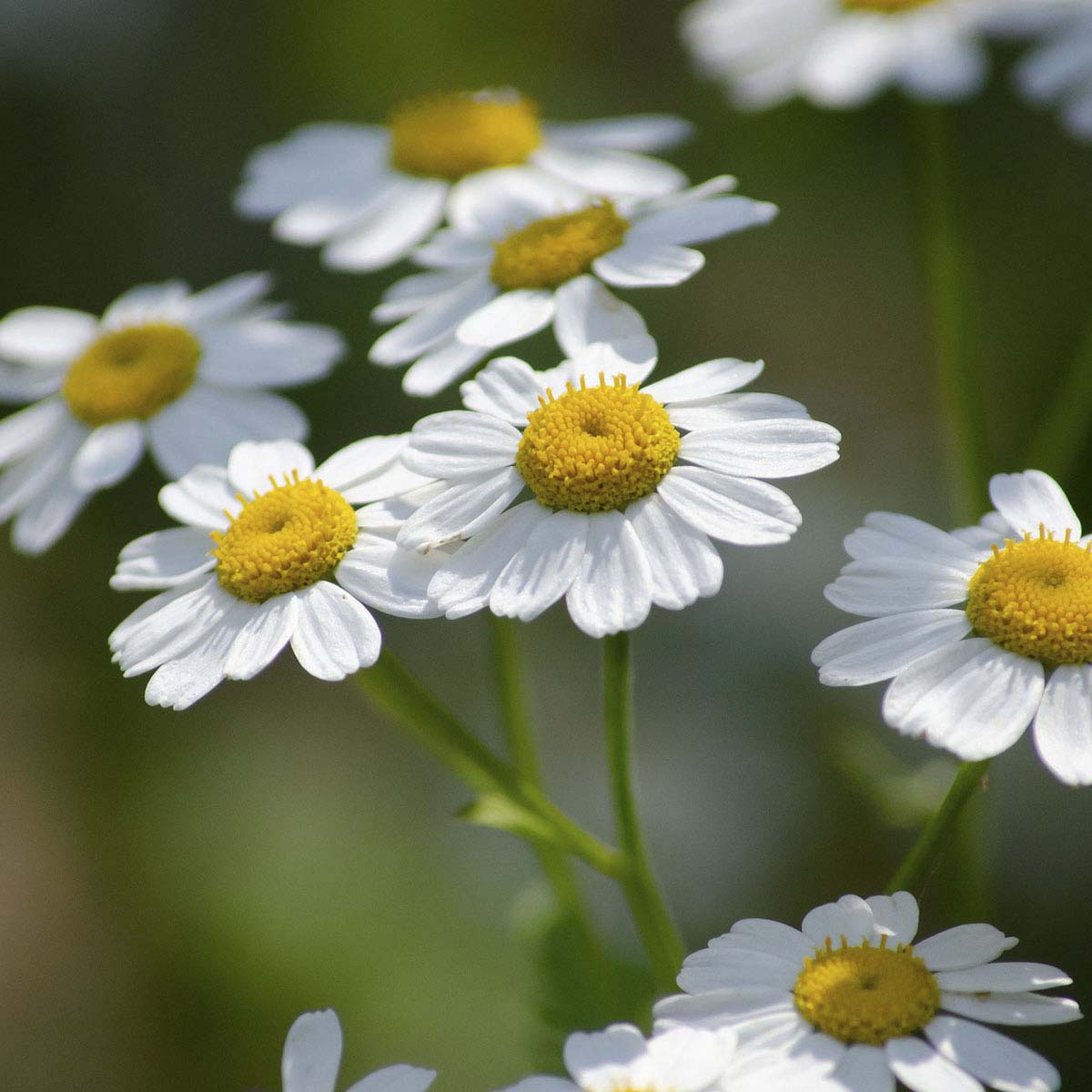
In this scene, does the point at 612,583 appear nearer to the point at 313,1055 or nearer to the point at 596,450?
the point at 596,450

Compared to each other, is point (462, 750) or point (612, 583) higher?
point (612, 583)

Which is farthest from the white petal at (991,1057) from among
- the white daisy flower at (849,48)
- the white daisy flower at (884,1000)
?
the white daisy flower at (849,48)

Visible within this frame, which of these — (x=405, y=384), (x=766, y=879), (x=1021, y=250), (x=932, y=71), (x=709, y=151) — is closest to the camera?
(x=405, y=384)

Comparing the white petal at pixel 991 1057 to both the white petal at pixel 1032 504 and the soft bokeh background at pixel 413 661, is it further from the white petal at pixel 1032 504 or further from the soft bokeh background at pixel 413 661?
the soft bokeh background at pixel 413 661

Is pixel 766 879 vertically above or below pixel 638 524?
below

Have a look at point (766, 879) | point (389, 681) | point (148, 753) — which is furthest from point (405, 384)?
point (148, 753)

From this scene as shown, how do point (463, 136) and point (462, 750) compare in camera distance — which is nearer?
point (462, 750)

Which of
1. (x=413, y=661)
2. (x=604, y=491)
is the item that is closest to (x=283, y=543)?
(x=604, y=491)

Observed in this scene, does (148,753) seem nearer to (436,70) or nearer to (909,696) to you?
(436,70)

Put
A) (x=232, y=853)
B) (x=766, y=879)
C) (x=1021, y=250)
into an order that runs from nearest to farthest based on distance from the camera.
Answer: (x=766, y=879) → (x=232, y=853) → (x=1021, y=250)
